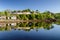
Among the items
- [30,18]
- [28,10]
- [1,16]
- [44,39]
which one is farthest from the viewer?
[28,10]

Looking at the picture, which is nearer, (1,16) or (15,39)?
(15,39)

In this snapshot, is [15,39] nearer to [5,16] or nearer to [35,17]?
[5,16]

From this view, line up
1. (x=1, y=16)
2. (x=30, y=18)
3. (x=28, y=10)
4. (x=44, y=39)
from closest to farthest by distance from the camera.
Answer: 1. (x=44, y=39)
2. (x=1, y=16)
3. (x=30, y=18)
4. (x=28, y=10)

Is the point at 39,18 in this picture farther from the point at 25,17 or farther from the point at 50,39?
the point at 50,39

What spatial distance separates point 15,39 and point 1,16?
1289 cm

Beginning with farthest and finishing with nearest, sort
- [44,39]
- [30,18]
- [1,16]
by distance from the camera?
[30,18], [1,16], [44,39]

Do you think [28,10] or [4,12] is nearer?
[4,12]

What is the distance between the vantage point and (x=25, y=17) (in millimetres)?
19656

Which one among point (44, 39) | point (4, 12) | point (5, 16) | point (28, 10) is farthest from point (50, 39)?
point (28, 10)

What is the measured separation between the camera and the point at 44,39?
605cm

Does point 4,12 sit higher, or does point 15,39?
point 4,12

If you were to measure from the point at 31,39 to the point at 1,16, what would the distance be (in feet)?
42.7

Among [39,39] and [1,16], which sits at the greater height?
[1,16]

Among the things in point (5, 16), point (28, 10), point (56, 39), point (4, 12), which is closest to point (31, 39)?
point (56, 39)
